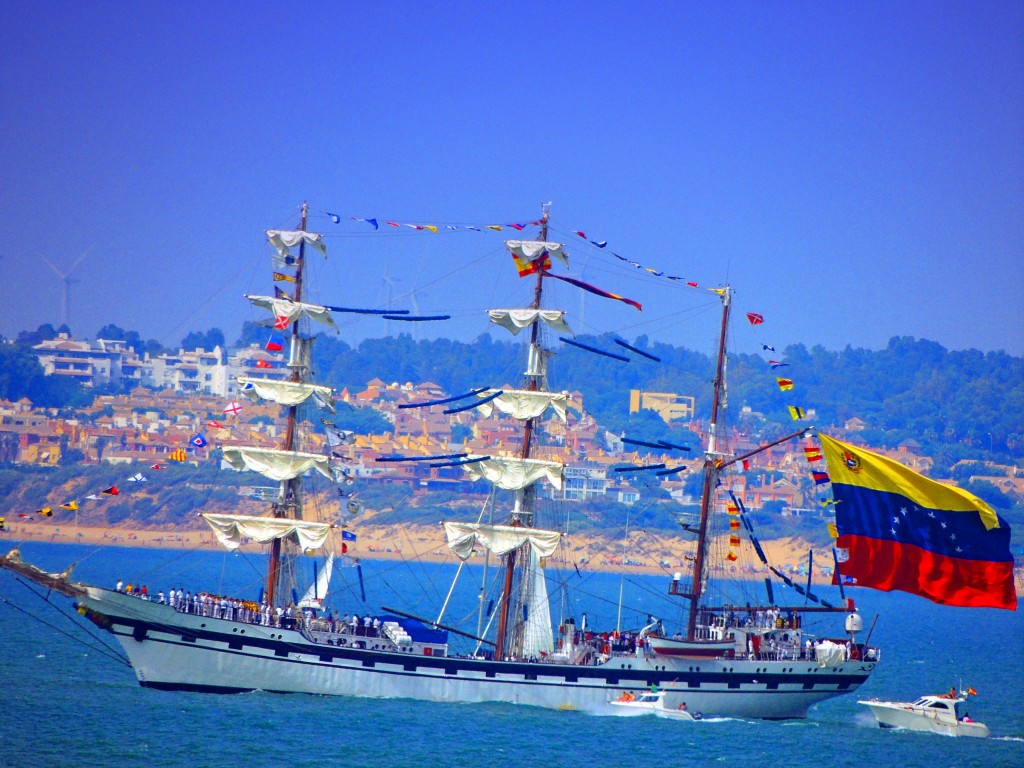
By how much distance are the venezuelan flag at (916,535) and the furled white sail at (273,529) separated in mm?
21645

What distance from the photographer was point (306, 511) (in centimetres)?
13900

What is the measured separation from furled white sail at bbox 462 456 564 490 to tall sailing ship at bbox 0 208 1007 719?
0.26 feet

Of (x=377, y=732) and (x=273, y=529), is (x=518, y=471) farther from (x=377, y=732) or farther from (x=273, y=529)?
(x=377, y=732)

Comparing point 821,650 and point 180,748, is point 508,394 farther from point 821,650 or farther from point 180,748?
point 180,748

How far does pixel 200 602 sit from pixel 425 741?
12.2 meters

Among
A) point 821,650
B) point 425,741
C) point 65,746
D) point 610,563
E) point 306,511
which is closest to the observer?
point 65,746

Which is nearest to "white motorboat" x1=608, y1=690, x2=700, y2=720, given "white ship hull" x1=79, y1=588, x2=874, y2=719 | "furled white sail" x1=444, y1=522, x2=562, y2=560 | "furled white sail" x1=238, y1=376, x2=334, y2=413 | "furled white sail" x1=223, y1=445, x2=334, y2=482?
"white ship hull" x1=79, y1=588, x2=874, y2=719

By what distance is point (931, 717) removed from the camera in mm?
62969

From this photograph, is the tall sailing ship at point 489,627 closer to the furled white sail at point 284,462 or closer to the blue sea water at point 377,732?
the furled white sail at point 284,462

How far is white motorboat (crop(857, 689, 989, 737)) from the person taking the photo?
62625 millimetres

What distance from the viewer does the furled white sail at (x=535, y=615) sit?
65188 mm

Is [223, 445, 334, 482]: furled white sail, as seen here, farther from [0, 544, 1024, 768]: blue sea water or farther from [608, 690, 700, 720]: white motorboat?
[608, 690, 700, 720]: white motorboat

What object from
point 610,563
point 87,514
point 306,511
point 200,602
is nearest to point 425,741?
point 200,602

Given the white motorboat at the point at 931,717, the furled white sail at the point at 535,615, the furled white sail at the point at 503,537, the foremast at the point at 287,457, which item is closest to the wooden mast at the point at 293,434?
the foremast at the point at 287,457
